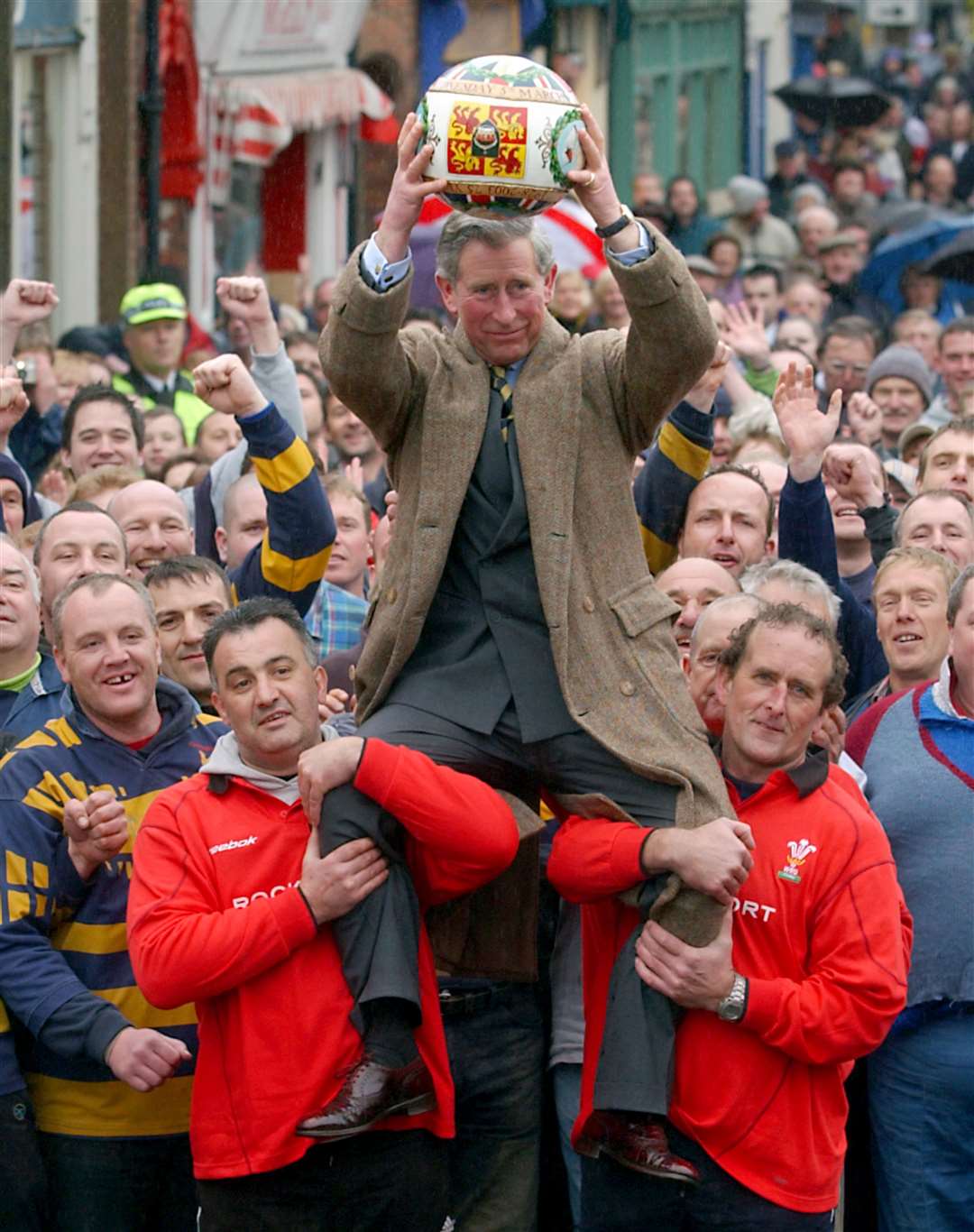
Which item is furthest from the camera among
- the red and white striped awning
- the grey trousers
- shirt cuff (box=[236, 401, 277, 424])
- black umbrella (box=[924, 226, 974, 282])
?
the red and white striped awning

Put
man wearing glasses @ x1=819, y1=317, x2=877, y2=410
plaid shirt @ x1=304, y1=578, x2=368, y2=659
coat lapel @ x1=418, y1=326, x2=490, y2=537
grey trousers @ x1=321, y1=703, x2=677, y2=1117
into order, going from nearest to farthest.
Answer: grey trousers @ x1=321, y1=703, x2=677, y2=1117 → coat lapel @ x1=418, y1=326, x2=490, y2=537 → plaid shirt @ x1=304, y1=578, x2=368, y2=659 → man wearing glasses @ x1=819, y1=317, x2=877, y2=410

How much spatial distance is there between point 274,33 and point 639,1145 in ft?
50.4

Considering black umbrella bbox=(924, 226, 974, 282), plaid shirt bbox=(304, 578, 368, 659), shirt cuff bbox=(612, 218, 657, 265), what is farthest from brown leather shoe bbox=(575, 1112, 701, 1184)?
black umbrella bbox=(924, 226, 974, 282)

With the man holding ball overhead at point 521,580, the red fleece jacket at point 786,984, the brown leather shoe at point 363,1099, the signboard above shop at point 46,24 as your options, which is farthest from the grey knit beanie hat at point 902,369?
the signboard above shop at point 46,24

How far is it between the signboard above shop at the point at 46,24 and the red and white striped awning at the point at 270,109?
5.80 feet

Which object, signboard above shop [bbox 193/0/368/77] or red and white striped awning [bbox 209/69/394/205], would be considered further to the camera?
red and white striped awning [bbox 209/69/394/205]

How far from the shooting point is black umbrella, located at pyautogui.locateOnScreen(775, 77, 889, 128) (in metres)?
26.7

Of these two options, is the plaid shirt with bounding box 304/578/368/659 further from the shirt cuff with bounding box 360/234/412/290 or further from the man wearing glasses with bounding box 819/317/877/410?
the man wearing glasses with bounding box 819/317/877/410

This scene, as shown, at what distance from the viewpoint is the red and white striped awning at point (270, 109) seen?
62.7 ft

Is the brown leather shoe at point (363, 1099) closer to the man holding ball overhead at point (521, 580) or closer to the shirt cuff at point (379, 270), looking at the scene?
the man holding ball overhead at point (521, 580)

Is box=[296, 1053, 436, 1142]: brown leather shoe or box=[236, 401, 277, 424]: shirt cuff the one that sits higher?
box=[236, 401, 277, 424]: shirt cuff

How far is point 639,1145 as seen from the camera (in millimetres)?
5012

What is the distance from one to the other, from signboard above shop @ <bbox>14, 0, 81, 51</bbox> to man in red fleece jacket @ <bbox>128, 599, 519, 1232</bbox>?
40.0 feet

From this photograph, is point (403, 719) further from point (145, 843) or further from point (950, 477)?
point (950, 477)
